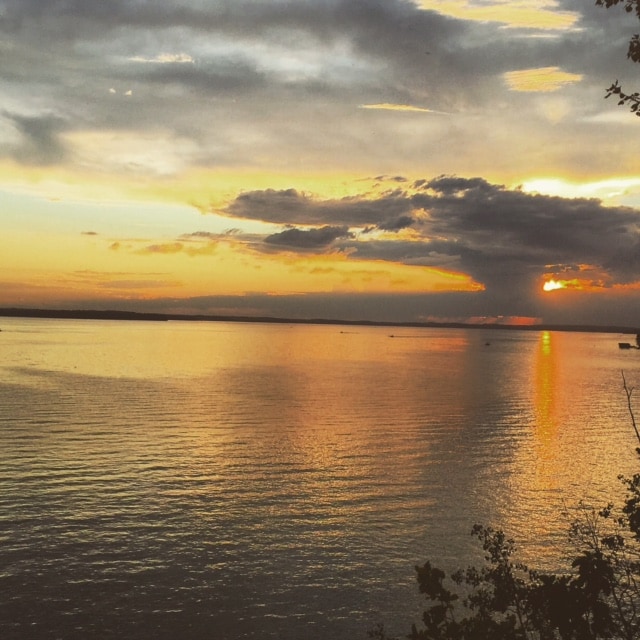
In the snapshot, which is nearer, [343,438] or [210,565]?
[210,565]

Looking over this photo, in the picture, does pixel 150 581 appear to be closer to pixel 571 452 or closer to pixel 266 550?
pixel 266 550

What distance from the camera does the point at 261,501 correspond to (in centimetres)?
A: 3634

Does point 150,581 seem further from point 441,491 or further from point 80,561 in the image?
point 441,491

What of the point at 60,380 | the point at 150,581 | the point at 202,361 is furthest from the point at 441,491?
the point at 202,361

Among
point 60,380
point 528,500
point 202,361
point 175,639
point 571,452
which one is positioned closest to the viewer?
point 175,639

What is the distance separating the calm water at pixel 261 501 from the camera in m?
24.1

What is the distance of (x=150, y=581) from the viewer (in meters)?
25.8

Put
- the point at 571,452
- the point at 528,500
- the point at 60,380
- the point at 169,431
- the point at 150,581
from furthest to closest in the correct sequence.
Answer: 1. the point at 60,380
2. the point at 169,431
3. the point at 571,452
4. the point at 528,500
5. the point at 150,581

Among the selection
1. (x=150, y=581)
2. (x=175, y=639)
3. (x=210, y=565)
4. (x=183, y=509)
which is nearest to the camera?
(x=175, y=639)

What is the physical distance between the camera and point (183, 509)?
113 ft

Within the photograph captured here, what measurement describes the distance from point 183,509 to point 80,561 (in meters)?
7.87

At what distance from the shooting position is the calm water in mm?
24109

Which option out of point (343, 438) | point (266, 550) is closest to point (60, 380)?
point (343, 438)

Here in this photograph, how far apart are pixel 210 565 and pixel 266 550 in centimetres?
281
